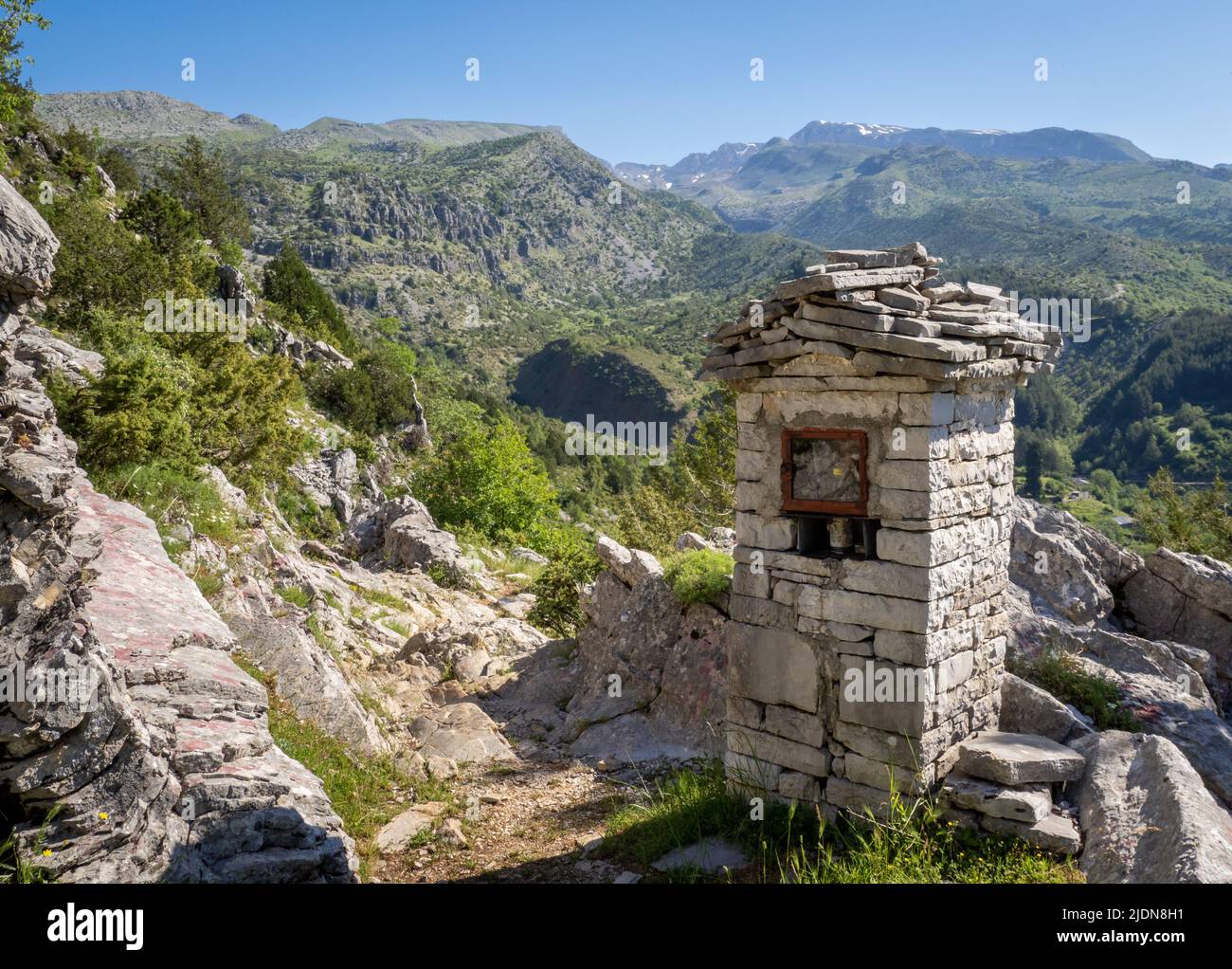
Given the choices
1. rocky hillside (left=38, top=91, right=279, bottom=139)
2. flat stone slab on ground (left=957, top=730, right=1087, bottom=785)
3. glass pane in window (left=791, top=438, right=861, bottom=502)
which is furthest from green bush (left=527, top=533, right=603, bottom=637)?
rocky hillside (left=38, top=91, right=279, bottom=139)

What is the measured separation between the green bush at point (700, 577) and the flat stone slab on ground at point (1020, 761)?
3.73 metres

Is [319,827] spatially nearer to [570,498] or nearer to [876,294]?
[876,294]

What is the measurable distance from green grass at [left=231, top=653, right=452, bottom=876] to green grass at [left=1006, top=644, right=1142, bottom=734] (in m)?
5.38

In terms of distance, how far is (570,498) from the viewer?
4572 centimetres

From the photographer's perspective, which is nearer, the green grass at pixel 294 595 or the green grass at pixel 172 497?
the green grass at pixel 172 497

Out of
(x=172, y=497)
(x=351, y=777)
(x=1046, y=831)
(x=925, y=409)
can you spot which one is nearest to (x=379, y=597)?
(x=172, y=497)

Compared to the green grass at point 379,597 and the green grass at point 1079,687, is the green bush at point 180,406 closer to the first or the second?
the green grass at point 379,597

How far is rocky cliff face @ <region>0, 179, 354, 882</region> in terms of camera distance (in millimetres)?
3830

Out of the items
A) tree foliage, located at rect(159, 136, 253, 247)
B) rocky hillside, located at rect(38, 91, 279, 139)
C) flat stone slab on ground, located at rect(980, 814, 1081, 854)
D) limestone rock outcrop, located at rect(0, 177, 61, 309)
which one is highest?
rocky hillside, located at rect(38, 91, 279, 139)

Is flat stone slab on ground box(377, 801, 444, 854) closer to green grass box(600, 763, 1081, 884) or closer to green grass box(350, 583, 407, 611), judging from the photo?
green grass box(600, 763, 1081, 884)

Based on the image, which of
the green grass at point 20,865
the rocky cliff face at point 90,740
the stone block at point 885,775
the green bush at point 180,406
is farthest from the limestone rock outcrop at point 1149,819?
the green bush at point 180,406

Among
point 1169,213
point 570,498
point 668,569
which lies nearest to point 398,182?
point 570,498

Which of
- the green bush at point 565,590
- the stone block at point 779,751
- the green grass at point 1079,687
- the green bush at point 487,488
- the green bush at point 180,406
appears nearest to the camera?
the stone block at point 779,751

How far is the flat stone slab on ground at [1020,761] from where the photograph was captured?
4973 mm
